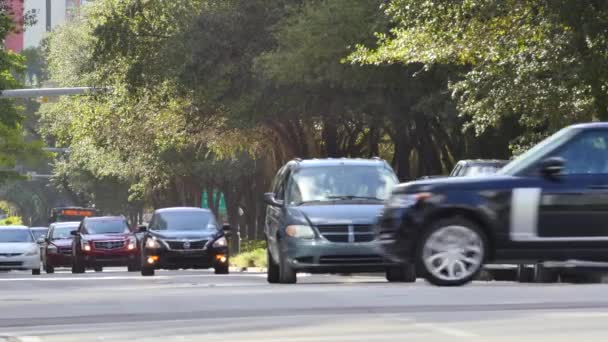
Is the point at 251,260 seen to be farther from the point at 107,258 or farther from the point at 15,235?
the point at 15,235

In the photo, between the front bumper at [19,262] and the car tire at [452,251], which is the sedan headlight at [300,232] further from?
the front bumper at [19,262]

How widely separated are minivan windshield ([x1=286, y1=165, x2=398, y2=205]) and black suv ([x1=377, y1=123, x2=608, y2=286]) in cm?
580

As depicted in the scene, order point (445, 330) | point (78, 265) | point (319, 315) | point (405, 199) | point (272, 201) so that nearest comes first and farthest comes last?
1. point (445, 330)
2. point (319, 315)
3. point (405, 199)
4. point (272, 201)
5. point (78, 265)

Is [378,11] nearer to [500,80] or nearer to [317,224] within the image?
[500,80]

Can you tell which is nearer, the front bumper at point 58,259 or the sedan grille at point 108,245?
the sedan grille at point 108,245

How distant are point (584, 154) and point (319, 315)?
16.9ft

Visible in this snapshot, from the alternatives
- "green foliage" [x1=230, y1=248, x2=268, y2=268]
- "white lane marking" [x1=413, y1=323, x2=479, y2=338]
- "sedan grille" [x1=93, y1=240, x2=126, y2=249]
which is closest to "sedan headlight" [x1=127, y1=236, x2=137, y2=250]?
"sedan grille" [x1=93, y1=240, x2=126, y2=249]

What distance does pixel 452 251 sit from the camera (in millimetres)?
19203

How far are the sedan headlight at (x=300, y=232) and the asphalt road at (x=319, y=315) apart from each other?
3800 mm

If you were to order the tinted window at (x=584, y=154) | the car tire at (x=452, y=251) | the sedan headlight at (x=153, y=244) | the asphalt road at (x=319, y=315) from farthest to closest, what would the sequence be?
1. the sedan headlight at (x=153, y=244)
2. the car tire at (x=452, y=251)
3. the tinted window at (x=584, y=154)
4. the asphalt road at (x=319, y=315)

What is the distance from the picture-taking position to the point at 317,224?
952 inches

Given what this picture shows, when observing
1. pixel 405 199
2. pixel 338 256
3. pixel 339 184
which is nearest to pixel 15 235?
pixel 339 184

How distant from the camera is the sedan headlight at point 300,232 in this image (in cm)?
2417

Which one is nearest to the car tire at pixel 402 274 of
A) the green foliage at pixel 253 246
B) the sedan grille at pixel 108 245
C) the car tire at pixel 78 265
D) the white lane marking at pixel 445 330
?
the white lane marking at pixel 445 330
